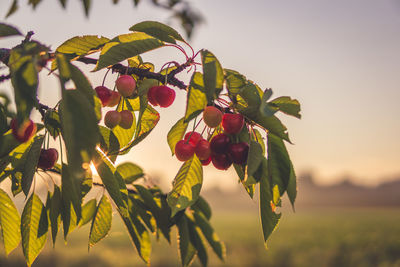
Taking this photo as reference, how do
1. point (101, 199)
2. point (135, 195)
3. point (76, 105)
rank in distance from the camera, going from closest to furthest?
point (76, 105) < point (101, 199) < point (135, 195)

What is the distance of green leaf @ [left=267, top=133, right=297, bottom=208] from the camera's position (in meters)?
0.77

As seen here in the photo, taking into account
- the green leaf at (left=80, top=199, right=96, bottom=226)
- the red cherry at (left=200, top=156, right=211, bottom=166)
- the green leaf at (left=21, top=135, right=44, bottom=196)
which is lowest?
the green leaf at (left=80, top=199, right=96, bottom=226)

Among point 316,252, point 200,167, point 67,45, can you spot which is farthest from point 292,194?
point 316,252

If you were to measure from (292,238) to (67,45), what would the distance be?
1831cm

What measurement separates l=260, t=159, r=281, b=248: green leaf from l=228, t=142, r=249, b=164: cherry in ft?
0.20

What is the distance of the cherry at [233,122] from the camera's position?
856mm

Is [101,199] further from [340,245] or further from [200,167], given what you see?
[340,245]

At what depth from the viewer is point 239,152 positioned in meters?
0.87

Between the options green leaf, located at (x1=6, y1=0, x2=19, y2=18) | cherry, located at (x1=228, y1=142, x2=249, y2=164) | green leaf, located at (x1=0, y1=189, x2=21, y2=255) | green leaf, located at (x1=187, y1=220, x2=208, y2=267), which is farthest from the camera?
green leaf, located at (x1=6, y1=0, x2=19, y2=18)

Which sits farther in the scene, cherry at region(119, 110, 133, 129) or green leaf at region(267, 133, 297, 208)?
cherry at region(119, 110, 133, 129)

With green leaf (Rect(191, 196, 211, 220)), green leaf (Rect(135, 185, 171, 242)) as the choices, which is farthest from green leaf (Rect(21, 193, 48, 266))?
green leaf (Rect(191, 196, 211, 220))

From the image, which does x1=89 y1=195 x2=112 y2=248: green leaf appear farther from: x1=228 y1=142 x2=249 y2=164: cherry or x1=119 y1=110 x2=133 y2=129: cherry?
x1=228 y1=142 x2=249 y2=164: cherry

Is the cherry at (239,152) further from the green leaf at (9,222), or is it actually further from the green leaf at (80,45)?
the green leaf at (9,222)

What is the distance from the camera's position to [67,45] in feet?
2.76
